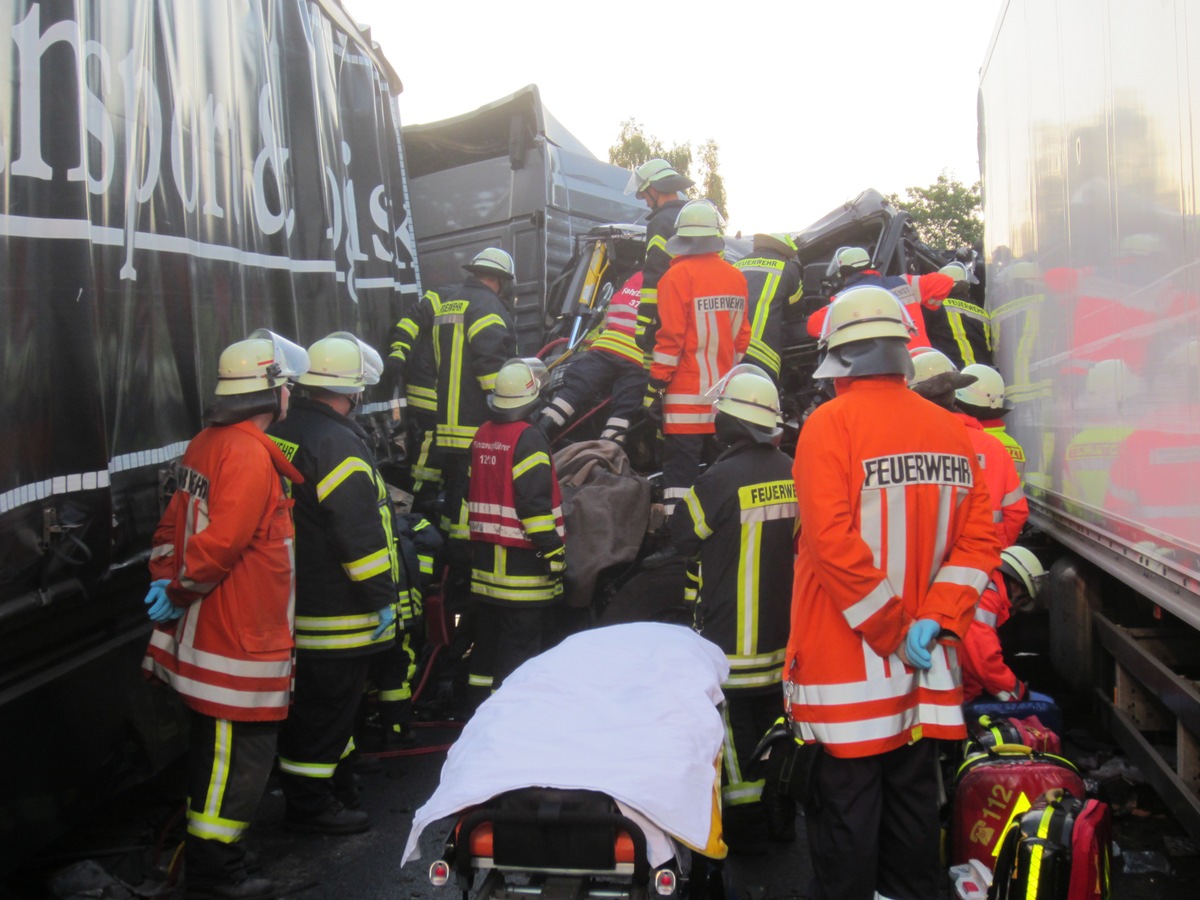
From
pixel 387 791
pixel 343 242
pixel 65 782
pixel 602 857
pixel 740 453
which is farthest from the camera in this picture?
pixel 343 242

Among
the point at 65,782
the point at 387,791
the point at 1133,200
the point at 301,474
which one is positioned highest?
the point at 1133,200

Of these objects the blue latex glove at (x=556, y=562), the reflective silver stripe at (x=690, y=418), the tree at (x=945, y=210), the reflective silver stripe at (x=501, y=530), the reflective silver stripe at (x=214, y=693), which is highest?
the tree at (x=945, y=210)

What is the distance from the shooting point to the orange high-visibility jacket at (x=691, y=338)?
226 inches

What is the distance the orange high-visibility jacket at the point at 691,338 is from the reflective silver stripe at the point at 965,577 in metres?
2.70

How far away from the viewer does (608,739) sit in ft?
8.76

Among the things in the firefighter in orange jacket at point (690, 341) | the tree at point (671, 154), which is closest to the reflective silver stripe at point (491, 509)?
the firefighter in orange jacket at point (690, 341)

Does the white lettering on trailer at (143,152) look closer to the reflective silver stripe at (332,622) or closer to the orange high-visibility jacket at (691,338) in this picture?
the reflective silver stripe at (332,622)

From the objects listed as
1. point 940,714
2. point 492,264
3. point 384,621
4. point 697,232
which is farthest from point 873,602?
point 492,264

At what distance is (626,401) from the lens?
646 centimetres

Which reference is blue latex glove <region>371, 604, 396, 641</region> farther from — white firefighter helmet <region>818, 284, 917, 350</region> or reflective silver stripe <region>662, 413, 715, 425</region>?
white firefighter helmet <region>818, 284, 917, 350</region>

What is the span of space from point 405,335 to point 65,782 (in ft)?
11.5

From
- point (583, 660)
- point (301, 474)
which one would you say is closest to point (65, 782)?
point (301, 474)

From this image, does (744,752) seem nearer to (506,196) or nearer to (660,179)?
(660,179)

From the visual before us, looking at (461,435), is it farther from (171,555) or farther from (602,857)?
(602,857)
